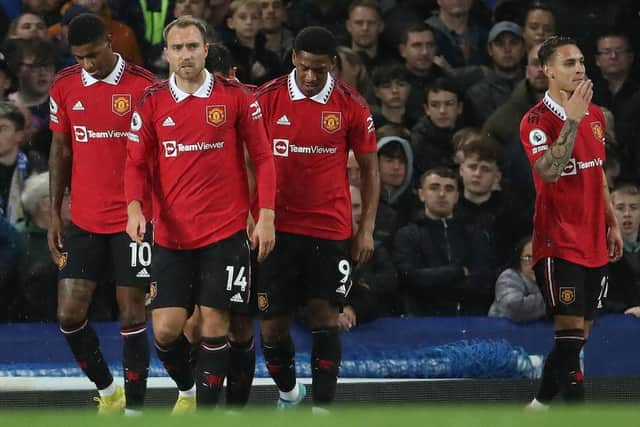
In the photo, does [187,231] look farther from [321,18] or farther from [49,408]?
[321,18]

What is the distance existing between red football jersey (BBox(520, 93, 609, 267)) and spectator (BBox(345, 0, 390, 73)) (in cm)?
348

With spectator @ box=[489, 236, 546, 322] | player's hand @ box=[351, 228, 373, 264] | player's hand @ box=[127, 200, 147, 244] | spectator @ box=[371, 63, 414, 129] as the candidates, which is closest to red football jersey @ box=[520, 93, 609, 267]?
player's hand @ box=[351, 228, 373, 264]

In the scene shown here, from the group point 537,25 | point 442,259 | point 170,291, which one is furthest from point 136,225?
point 537,25

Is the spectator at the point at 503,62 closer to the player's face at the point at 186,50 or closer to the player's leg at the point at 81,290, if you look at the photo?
the player's leg at the point at 81,290

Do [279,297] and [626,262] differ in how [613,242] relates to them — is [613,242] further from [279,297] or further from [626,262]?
[279,297]

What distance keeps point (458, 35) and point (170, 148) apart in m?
5.15

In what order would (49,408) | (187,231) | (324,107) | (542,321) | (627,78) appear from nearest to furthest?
(187,231), (324,107), (49,408), (542,321), (627,78)

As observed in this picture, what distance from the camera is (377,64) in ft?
43.6

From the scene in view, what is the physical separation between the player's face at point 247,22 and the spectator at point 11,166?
2048 mm

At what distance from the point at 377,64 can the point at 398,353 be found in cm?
285

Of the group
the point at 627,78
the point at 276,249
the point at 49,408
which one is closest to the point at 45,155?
the point at 49,408

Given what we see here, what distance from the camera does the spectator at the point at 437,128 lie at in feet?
41.2

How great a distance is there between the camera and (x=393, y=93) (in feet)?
41.9

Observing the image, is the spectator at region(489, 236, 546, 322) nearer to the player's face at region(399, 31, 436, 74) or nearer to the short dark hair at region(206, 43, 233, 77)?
the player's face at region(399, 31, 436, 74)
